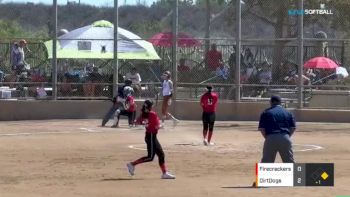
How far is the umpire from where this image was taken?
1499 centimetres

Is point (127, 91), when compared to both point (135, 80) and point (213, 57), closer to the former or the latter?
point (135, 80)

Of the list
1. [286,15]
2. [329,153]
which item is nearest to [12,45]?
[286,15]

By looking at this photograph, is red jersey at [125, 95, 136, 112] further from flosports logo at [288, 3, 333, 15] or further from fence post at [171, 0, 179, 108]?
flosports logo at [288, 3, 333, 15]

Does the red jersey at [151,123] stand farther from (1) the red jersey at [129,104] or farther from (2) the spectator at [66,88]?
(2) the spectator at [66,88]

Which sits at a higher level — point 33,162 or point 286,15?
point 286,15

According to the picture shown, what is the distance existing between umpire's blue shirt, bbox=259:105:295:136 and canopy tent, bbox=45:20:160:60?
16878mm

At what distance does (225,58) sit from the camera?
104ft

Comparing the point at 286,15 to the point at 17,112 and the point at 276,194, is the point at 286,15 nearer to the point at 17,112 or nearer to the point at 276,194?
the point at 17,112

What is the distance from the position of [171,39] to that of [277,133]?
16894 millimetres

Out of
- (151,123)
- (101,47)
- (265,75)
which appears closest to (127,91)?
(101,47)

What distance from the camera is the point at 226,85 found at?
31297mm

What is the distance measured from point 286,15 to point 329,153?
37.0ft

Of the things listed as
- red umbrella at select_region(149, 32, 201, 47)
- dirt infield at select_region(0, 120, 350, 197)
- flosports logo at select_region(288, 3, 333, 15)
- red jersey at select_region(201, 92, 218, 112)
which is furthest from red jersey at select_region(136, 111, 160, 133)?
flosports logo at select_region(288, 3, 333, 15)
